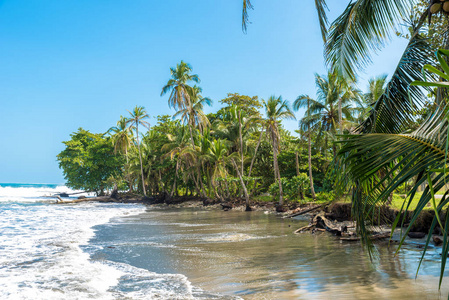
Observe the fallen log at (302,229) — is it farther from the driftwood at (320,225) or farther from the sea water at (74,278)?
the sea water at (74,278)

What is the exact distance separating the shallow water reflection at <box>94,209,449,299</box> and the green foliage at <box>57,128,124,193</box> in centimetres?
4035

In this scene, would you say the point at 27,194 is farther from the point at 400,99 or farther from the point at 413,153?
the point at 413,153

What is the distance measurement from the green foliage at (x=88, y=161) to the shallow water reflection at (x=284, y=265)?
132ft

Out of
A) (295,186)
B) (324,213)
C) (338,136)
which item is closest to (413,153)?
(338,136)

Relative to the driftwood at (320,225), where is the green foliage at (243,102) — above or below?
above

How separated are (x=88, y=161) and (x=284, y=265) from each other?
46.6 m

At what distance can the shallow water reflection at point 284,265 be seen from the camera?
4.70m

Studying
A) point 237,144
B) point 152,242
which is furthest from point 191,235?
point 237,144

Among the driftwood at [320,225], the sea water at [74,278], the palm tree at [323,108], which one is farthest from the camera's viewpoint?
the palm tree at [323,108]

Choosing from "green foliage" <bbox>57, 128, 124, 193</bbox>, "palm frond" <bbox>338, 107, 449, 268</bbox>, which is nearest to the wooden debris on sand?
"palm frond" <bbox>338, 107, 449, 268</bbox>

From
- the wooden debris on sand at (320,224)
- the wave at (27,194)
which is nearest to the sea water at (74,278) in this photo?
the wooden debris on sand at (320,224)

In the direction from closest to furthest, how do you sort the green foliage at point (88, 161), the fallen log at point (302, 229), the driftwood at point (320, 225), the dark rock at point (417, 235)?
1. the dark rock at point (417, 235)
2. the driftwood at point (320, 225)
3. the fallen log at point (302, 229)
4. the green foliage at point (88, 161)

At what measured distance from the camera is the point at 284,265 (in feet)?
21.3

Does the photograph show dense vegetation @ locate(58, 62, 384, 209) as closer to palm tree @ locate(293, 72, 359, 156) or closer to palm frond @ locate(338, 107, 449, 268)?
palm tree @ locate(293, 72, 359, 156)
